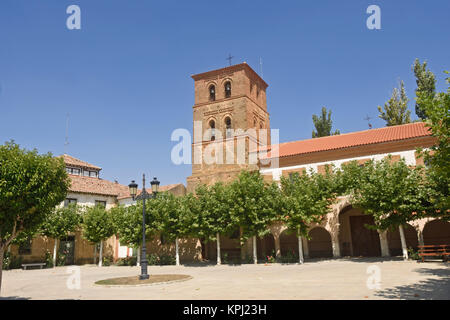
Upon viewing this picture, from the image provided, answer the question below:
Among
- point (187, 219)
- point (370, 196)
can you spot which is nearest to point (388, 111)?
point (370, 196)

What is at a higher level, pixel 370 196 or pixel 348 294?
pixel 370 196

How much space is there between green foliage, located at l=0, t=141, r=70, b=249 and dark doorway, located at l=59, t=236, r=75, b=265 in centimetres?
2252

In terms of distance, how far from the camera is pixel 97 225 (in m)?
29.0

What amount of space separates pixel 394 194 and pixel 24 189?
17.9 m

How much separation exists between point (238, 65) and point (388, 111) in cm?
1613

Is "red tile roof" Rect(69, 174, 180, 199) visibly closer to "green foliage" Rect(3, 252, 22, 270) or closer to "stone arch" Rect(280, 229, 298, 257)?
"green foliage" Rect(3, 252, 22, 270)

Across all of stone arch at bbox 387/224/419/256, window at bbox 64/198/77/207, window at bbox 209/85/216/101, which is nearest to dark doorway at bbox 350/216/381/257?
stone arch at bbox 387/224/419/256

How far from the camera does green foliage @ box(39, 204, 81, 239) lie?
2775 cm

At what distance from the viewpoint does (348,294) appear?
9.27 metres

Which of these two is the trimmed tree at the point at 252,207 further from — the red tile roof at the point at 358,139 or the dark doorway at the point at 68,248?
the dark doorway at the point at 68,248

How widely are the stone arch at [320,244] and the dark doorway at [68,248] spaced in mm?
21399

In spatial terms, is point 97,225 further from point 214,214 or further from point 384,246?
point 384,246
